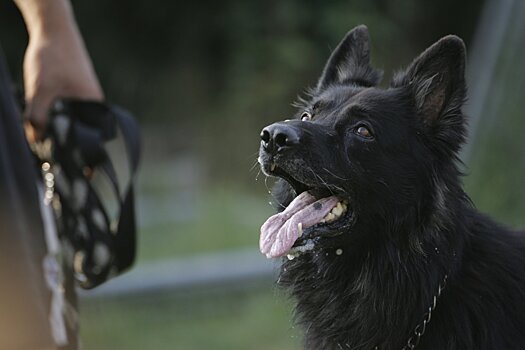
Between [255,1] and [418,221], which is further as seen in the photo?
[255,1]

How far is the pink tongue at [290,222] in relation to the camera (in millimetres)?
3055

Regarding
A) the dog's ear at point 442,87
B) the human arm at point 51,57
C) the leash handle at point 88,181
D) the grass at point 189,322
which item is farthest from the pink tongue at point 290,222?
the grass at point 189,322

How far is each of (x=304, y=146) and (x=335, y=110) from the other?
317 millimetres

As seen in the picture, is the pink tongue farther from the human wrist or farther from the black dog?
the human wrist

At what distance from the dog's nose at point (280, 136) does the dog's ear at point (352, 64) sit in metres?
0.63

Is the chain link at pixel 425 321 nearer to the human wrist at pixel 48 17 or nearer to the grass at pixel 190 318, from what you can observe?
Answer: the human wrist at pixel 48 17

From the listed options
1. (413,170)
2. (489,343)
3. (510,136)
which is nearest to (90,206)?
(413,170)

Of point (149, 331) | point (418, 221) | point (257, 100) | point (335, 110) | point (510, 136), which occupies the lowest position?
point (257, 100)

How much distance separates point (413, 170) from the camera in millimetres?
3158

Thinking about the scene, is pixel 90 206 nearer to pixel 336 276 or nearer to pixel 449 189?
pixel 336 276

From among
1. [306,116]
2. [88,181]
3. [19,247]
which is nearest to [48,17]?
[88,181]

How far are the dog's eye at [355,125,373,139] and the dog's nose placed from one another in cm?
26

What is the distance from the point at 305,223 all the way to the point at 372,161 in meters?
0.33

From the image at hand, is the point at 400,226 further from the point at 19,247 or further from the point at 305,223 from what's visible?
the point at 19,247
